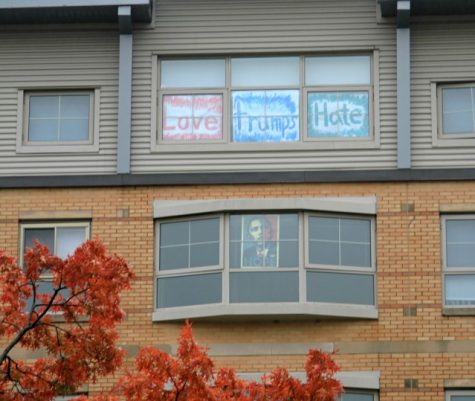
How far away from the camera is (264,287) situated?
25.0 meters

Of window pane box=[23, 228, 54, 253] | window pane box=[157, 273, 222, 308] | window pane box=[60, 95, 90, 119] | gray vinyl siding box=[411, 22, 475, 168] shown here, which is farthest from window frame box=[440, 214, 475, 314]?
window pane box=[23, 228, 54, 253]

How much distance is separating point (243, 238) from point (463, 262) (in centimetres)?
389

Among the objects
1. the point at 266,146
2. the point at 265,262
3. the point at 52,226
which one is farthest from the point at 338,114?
the point at 52,226

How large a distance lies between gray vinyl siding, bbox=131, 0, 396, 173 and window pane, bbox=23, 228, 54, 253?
1.90 metres

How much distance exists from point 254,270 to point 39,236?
13.1 ft

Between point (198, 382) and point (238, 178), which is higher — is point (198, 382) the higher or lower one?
the lower one

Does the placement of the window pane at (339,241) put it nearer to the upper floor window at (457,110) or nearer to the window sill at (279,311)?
the window sill at (279,311)

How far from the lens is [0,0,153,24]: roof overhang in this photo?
85.0 ft

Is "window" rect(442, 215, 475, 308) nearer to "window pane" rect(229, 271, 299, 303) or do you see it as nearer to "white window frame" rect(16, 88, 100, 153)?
"window pane" rect(229, 271, 299, 303)

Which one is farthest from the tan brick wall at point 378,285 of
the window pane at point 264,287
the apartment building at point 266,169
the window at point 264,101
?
the window at point 264,101

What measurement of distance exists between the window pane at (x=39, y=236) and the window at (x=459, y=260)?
7014 mm

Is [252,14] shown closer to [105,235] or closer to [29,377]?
[105,235]

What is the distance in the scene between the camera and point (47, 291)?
25406mm

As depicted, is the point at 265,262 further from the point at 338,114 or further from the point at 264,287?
the point at 338,114
